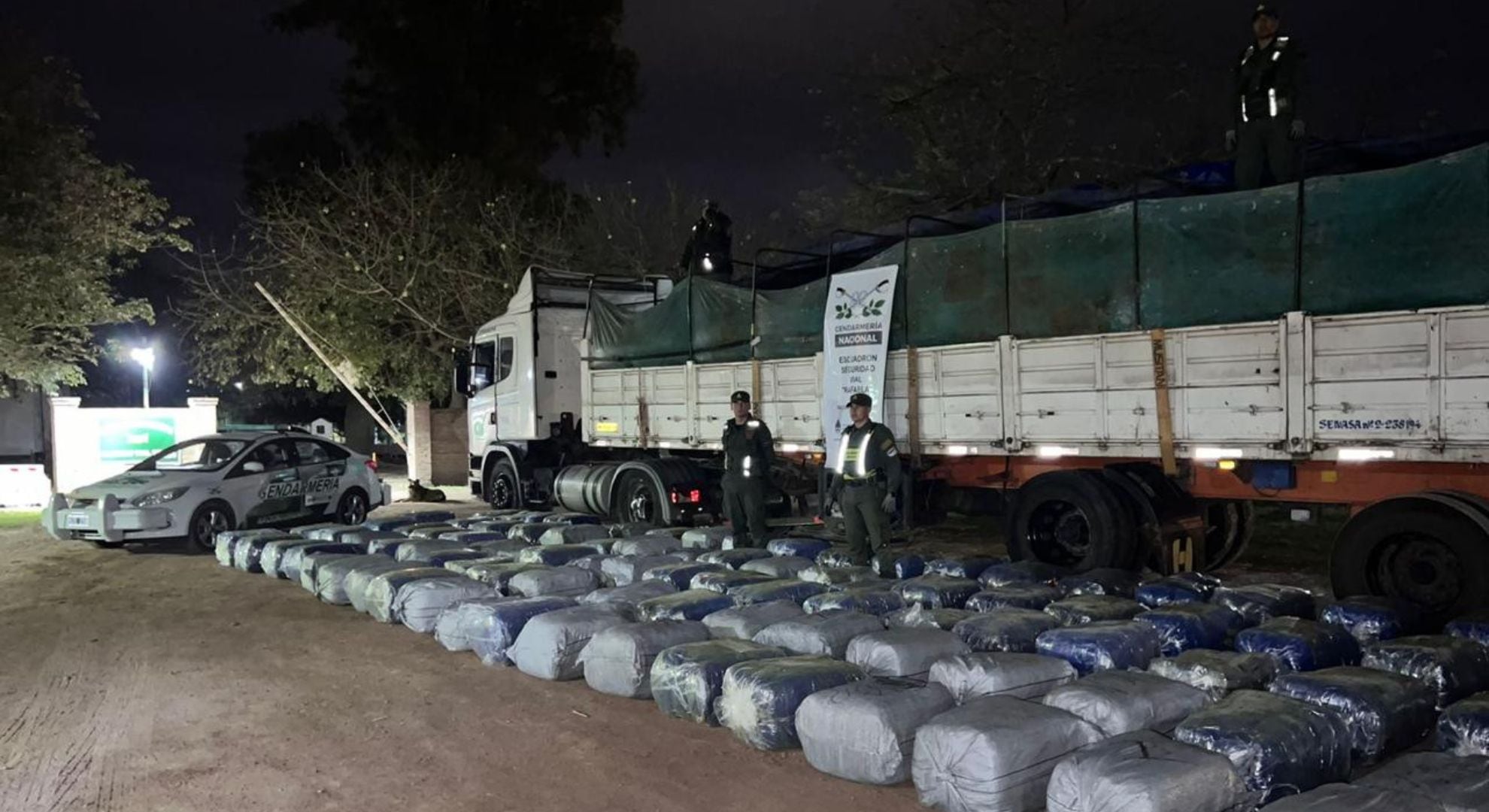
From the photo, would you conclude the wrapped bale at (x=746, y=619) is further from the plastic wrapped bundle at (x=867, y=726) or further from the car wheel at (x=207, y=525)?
the car wheel at (x=207, y=525)

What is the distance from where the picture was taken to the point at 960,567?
7695mm

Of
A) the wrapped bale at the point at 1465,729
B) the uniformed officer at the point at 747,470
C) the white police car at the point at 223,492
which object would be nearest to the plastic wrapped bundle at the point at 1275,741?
the wrapped bale at the point at 1465,729

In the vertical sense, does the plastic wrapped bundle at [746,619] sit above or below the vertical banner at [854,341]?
below

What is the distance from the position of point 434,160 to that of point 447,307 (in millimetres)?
6042

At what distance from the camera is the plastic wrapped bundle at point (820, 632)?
5617 mm

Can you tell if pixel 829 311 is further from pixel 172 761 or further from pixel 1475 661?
pixel 172 761

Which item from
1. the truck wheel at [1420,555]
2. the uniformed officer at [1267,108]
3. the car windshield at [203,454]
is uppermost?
the uniformed officer at [1267,108]

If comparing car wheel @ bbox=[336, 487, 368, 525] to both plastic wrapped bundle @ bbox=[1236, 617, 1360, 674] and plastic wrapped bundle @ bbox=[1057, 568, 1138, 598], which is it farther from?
plastic wrapped bundle @ bbox=[1236, 617, 1360, 674]

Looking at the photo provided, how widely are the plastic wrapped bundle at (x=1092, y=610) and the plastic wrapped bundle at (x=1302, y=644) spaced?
29.8 inches

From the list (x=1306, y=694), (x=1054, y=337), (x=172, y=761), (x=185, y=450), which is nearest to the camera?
(x=1306, y=694)

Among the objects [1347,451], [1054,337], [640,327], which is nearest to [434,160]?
[640,327]

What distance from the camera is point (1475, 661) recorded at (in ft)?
16.3

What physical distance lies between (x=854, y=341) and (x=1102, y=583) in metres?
3.23

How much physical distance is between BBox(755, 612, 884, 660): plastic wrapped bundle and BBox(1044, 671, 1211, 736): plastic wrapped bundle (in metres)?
1.36
